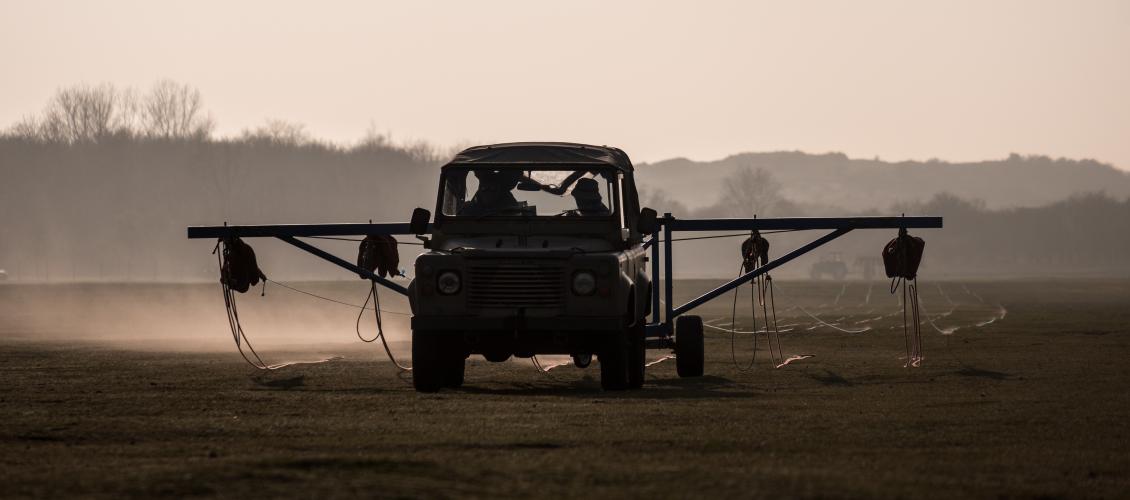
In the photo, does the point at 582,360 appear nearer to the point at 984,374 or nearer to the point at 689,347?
the point at 689,347

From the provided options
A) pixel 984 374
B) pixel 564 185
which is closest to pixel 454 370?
pixel 564 185

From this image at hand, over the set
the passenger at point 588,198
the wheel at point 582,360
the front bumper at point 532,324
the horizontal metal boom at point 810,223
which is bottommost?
the wheel at point 582,360

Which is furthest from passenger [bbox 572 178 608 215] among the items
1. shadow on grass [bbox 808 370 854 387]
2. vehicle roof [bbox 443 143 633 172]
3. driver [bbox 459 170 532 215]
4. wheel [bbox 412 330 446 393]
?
shadow on grass [bbox 808 370 854 387]

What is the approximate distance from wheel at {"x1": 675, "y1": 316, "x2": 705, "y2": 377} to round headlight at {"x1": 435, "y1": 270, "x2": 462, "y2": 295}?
5.59m

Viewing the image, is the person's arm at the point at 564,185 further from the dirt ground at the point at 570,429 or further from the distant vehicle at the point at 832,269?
the distant vehicle at the point at 832,269

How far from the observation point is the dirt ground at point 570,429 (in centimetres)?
1195

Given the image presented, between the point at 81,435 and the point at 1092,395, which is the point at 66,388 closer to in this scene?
the point at 81,435

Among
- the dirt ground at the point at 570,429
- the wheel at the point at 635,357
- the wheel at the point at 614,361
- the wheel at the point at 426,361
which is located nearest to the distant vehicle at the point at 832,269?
the dirt ground at the point at 570,429

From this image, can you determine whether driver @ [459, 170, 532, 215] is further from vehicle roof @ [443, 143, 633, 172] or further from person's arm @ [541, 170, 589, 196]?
person's arm @ [541, 170, 589, 196]

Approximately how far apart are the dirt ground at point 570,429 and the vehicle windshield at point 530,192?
2.38 meters

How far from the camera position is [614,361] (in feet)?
68.2

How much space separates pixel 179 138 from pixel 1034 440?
565 feet

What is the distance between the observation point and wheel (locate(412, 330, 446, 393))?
2052 centimetres

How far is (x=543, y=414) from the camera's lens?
1761 cm
